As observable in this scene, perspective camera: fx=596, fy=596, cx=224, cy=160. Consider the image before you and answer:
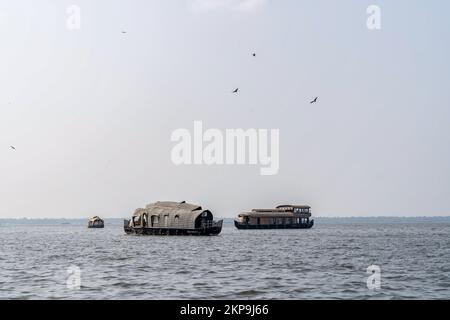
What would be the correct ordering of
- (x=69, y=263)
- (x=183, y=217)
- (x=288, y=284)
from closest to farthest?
(x=288, y=284) < (x=69, y=263) < (x=183, y=217)

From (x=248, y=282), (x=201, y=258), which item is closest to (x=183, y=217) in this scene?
(x=201, y=258)

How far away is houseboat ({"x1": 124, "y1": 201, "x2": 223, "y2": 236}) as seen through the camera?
3231 inches

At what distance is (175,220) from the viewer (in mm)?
82812

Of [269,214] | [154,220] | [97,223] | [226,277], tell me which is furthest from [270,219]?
[226,277]

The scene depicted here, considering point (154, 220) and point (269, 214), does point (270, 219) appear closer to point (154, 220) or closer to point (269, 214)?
point (269, 214)

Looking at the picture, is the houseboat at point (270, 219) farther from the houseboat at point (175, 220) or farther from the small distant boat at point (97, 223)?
the small distant boat at point (97, 223)

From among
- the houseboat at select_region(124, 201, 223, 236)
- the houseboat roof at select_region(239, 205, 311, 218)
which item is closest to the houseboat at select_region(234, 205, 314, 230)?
the houseboat roof at select_region(239, 205, 311, 218)

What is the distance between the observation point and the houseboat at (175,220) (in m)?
82.1

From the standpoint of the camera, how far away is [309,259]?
47344 mm
